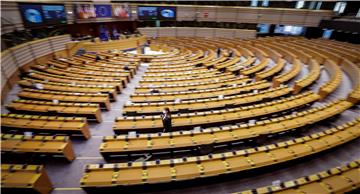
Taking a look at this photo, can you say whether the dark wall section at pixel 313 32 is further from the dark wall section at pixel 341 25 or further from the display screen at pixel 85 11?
the display screen at pixel 85 11

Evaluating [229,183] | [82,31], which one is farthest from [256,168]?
[82,31]

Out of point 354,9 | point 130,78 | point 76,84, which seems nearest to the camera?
point 76,84

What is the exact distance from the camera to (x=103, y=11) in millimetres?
20938

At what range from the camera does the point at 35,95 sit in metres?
8.38

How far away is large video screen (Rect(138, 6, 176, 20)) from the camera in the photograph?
78.9 feet

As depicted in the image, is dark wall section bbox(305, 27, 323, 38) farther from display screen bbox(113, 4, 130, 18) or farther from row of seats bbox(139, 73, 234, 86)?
display screen bbox(113, 4, 130, 18)

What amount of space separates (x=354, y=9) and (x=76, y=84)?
28.4 metres

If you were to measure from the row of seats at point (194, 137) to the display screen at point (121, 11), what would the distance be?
20810 mm

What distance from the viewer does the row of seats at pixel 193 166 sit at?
13.8 ft

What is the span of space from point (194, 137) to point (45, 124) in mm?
4943

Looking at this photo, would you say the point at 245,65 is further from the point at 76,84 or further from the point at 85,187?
the point at 85,187

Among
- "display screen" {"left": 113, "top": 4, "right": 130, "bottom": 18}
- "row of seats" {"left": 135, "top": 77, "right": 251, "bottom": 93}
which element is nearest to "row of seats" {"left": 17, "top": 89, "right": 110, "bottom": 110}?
"row of seats" {"left": 135, "top": 77, "right": 251, "bottom": 93}

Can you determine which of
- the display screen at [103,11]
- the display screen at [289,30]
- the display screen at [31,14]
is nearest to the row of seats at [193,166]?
the display screen at [31,14]

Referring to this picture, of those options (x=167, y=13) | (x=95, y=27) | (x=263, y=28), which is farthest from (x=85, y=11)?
(x=263, y=28)
